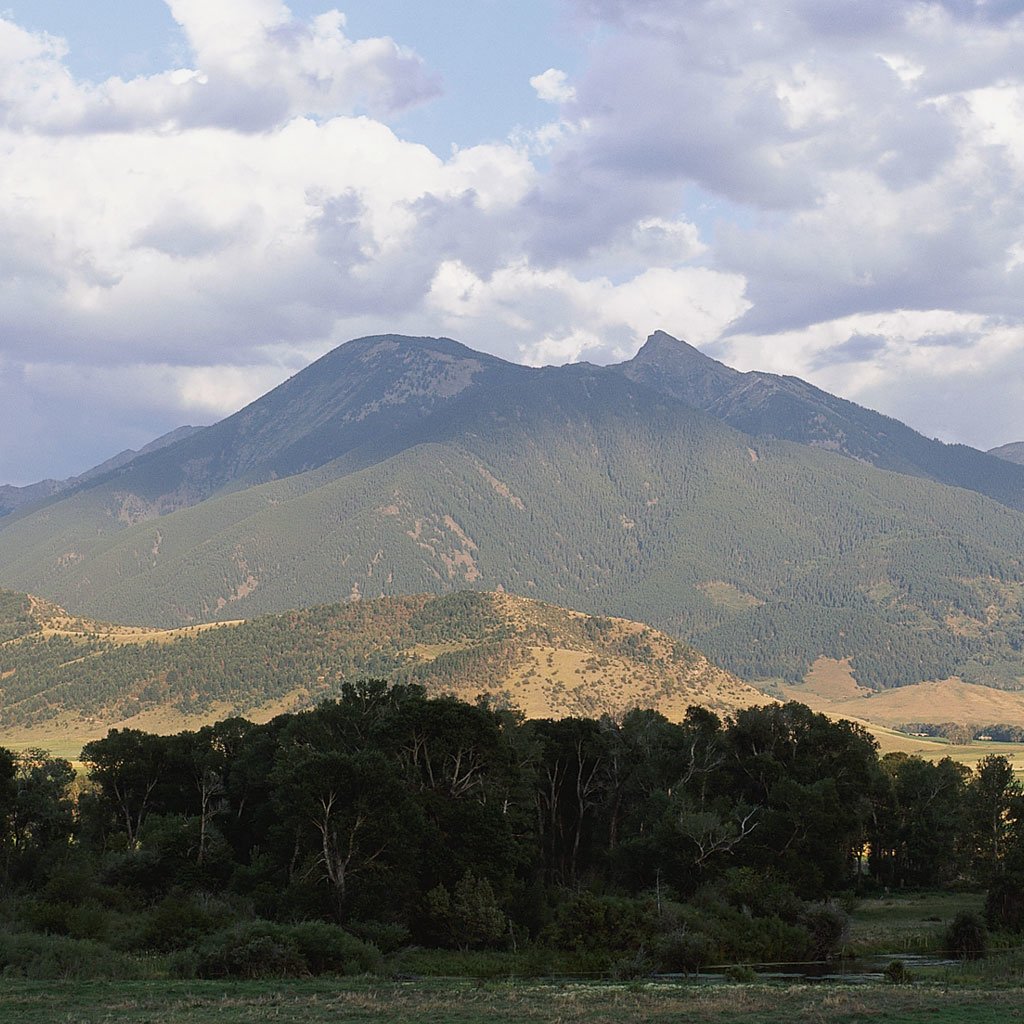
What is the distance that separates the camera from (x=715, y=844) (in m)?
70.1

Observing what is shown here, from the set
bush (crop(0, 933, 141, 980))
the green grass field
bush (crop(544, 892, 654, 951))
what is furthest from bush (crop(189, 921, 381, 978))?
the green grass field

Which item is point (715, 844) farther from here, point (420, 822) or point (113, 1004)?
point (113, 1004)

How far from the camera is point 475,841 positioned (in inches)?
2514

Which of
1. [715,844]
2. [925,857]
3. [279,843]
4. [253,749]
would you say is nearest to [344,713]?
[253,749]

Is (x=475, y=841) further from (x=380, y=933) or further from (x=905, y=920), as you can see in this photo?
(x=905, y=920)

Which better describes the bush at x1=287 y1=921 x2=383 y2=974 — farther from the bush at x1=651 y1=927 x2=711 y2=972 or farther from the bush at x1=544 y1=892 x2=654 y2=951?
the bush at x1=651 y1=927 x2=711 y2=972

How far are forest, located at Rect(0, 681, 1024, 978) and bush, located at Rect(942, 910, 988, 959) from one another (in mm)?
239

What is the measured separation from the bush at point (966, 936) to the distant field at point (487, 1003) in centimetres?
1539

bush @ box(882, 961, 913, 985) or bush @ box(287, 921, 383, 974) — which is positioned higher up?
bush @ box(287, 921, 383, 974)

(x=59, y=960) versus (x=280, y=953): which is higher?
(x=59, y=960)

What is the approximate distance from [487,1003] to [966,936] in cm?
2960

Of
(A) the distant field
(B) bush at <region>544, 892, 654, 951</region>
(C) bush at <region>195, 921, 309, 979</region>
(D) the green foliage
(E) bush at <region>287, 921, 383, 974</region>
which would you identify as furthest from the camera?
(D) the green foliage

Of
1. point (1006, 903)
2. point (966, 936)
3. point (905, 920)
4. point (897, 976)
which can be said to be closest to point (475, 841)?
point (966, 936)

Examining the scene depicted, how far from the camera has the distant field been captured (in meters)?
34.7
